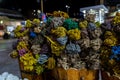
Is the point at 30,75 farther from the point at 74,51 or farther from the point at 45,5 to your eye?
the point at 45,5


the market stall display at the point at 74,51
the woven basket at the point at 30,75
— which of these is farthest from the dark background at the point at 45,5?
the market stall display at the point at 74,51

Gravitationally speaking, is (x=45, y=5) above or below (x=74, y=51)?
above

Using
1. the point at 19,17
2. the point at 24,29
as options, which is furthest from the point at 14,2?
the point at 24,29

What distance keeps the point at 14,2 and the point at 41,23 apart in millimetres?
33992

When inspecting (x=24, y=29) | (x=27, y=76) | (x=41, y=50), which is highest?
(x=24, y=29)

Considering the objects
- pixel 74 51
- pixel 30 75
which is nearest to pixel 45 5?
pixel 30 75

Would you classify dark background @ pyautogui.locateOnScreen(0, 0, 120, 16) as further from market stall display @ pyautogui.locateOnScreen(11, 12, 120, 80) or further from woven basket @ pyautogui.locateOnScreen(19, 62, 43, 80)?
market stall display @ pyautogui.locateOnScreen(11, 12, 120, 80)

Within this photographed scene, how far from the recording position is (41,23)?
9.29ft

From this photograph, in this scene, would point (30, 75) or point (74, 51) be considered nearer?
point (74, 51)

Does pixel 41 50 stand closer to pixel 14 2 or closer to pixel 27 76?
pixel 27 76

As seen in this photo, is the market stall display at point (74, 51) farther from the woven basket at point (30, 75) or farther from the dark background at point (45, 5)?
the dark background at point (45, 5)

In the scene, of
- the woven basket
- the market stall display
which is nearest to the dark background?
the woven basket

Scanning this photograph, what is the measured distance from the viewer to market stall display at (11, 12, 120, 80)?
2426mm

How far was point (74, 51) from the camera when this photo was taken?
2449 millimetres
